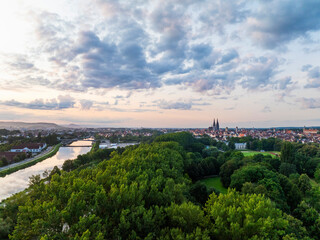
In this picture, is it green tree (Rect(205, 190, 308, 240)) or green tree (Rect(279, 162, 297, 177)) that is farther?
green tree (Rect(279, 162, 297, 177))

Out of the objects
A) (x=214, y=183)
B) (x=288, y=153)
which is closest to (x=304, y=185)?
(x=214, y=183)

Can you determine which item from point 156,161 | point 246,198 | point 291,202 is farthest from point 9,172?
point 291,202

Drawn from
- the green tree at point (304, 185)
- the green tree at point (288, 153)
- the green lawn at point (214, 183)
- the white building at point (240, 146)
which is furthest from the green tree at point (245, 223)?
the white building at point (240, 146)

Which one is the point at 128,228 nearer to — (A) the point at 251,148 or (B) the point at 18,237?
(B) the point at 18,237

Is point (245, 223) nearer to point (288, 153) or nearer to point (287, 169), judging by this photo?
point (287, 169)

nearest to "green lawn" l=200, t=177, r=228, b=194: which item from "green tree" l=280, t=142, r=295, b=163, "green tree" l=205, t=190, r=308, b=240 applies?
"green tree" l=280, t=142, r=295, b=163

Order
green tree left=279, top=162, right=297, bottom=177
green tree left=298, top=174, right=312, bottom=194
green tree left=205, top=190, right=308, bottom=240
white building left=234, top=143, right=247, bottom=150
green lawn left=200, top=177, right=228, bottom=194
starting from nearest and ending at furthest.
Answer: green tree left=205, top=190, right=308, bottom=240
green tree left=298, top=174, right=312, bottom=194
green lawn left=200, top=177, right=228, bottom=194
green tree left=279, top=162, right=297, bottom=177
white building left=234, top=143, right=247, bottom=150

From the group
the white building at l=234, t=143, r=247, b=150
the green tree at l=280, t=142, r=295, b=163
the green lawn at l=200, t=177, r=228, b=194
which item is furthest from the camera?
the white building at l=234, t=143, r=247, b=150

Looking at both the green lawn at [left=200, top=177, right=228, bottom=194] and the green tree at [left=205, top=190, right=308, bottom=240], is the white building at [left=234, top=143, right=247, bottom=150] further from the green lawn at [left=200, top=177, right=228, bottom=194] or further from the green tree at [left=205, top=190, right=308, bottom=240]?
the green tree at [left=205, top=190, right=308, bottom=240]

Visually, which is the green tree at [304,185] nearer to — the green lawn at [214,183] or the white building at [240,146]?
the green lawn at [214,183]

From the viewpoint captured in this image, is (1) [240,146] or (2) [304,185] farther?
(1) [240,146]

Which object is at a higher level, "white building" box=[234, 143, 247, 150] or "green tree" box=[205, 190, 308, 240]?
"green tree" box=[205, 190, 308, 240]
